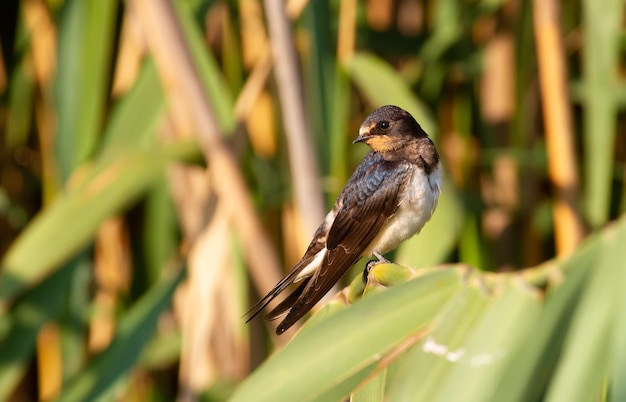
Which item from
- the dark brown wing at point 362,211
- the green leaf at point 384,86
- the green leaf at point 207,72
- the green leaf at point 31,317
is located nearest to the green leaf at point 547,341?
the dark brown wing at point 362,211

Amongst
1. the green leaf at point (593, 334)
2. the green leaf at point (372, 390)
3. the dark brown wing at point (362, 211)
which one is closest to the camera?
the green leaf at point (593, 334)

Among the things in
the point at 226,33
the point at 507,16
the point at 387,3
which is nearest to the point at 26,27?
the point at 226,33

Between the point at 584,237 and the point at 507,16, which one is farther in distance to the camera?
the point at 507,16

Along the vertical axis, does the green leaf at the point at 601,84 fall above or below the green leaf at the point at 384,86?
below

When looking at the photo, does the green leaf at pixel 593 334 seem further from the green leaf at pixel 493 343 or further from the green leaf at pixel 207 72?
the green leaf at pixel 207 72

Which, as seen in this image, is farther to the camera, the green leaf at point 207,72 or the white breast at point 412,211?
the green leaf at point 207,72

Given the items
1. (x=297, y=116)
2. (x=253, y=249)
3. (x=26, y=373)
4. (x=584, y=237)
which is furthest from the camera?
(x=26, y=373)

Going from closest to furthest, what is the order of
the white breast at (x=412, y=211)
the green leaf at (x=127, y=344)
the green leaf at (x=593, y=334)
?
the green leaf at (x=593, y=334) → the white breast at (x=412, y=211) → the green leaf at (x=127, y=344)

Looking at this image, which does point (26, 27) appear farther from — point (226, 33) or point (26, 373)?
point (26, 373)
